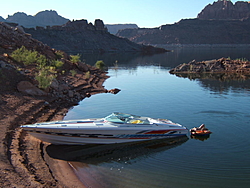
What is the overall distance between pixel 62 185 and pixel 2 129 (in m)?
5.78

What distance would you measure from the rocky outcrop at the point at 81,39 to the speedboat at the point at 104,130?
4364 inches

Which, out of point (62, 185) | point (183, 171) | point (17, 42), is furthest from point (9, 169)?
point (17, 42)

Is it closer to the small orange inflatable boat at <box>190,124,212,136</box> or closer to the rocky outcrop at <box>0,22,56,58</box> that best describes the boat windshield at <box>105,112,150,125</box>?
the small orange inflatable boat at <box>190,124,212,136</box>

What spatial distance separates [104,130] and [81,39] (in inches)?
5252

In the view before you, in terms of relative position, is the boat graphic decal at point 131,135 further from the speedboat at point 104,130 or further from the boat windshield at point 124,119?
the boat windshield at point 124,119

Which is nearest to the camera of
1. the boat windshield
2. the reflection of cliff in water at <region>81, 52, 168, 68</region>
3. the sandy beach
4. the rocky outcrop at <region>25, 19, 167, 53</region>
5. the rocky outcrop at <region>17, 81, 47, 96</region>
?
the sandy beach

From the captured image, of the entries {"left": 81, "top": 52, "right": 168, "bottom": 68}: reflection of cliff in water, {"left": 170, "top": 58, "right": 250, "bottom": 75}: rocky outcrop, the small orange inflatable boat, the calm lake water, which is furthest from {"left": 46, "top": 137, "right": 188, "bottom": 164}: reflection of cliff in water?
{"left": 81, "top": 52, "right": 168, "bottom": 68}: reflection of cliff in water

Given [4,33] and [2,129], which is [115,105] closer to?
[2,129]

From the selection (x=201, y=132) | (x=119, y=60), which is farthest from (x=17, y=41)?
(x=119, y=60)

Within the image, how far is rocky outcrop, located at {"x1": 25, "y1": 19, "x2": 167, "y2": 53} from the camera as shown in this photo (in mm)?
129500

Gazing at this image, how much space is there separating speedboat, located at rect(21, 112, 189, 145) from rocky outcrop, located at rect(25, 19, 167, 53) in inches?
4364

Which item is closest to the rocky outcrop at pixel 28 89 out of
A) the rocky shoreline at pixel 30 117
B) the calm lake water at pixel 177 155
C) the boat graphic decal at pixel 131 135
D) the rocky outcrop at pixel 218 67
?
the rocky shoreline at pixel 30 117

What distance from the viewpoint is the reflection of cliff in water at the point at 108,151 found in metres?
13.4

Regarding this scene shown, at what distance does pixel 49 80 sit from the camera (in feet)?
78.7
